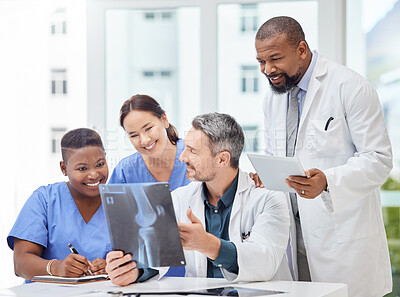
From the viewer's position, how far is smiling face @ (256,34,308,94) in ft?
6.48

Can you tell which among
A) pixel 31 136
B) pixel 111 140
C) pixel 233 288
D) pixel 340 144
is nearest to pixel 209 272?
pixel 233 288

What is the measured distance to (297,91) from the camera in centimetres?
209

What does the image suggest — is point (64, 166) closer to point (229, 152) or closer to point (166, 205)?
point (229, 152)

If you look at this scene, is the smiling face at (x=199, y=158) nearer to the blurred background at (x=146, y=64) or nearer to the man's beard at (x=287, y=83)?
the man's beard at (x=287, y=83)

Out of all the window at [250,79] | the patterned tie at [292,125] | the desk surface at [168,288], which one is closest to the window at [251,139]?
the window at [250,79]

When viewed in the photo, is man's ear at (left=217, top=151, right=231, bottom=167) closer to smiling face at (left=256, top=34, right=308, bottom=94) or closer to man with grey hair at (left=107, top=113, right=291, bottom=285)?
man with grey hair at (left=107, top=113, right=291, bottom=285)

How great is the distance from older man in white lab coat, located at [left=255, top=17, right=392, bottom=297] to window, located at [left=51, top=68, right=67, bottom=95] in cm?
131

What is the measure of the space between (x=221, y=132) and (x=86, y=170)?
0.57 metres

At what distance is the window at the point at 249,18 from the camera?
2.79 metres

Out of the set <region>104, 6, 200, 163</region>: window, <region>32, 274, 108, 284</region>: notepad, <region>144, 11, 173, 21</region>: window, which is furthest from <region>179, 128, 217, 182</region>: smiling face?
<region>144, 11, 173, 21</region>: window

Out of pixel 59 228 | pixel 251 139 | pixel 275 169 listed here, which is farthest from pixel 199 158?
pixel 251 139

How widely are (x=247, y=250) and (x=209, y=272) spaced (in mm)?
254

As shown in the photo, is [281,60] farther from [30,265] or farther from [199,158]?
[30,265]

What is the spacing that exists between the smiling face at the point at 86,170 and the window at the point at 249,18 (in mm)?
1038
